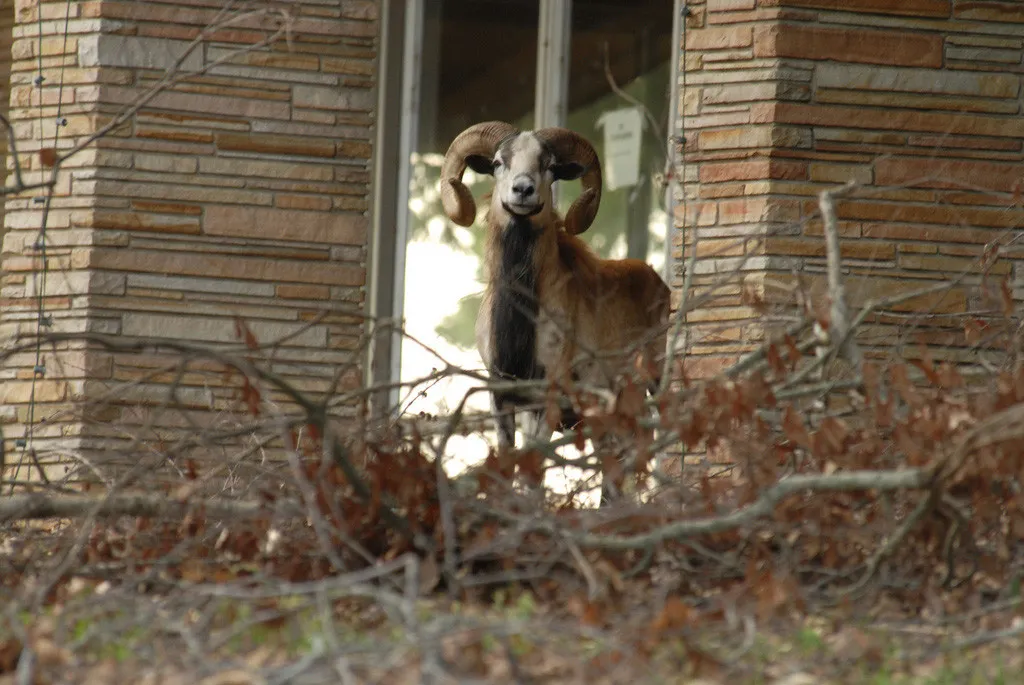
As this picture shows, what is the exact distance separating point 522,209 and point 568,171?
506mm

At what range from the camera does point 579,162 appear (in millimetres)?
7980

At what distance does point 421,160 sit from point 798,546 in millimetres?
4674

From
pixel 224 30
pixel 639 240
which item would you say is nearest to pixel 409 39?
pixel 224 30

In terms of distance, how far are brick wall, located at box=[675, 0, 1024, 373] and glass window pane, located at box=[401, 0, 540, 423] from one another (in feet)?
5.50

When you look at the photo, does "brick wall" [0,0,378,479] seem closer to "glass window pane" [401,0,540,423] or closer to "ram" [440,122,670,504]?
"ram" [440,122,670,504]

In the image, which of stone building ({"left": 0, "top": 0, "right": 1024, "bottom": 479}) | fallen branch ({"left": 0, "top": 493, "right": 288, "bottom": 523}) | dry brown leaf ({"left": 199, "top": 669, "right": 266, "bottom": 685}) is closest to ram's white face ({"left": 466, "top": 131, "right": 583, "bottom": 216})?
stone building ({"left": 0, "top": 0, "right": 1024, "bottom": 479})

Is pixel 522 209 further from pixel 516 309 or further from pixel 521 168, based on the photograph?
pixel 516 309

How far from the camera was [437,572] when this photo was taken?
4617mm

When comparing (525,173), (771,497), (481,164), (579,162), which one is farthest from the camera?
(481,164)

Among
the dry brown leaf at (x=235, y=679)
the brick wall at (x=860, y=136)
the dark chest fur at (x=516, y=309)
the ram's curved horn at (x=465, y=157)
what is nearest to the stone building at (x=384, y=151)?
the brick wall at (x=860, y=136)

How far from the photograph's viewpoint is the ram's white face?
7605 millimetres

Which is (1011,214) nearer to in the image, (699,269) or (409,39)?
(699,269)

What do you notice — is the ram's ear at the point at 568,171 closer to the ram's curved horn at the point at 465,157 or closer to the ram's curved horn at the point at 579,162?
the ram's curved horn at the point at 579,162

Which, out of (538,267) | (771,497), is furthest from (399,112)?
(771,497)
